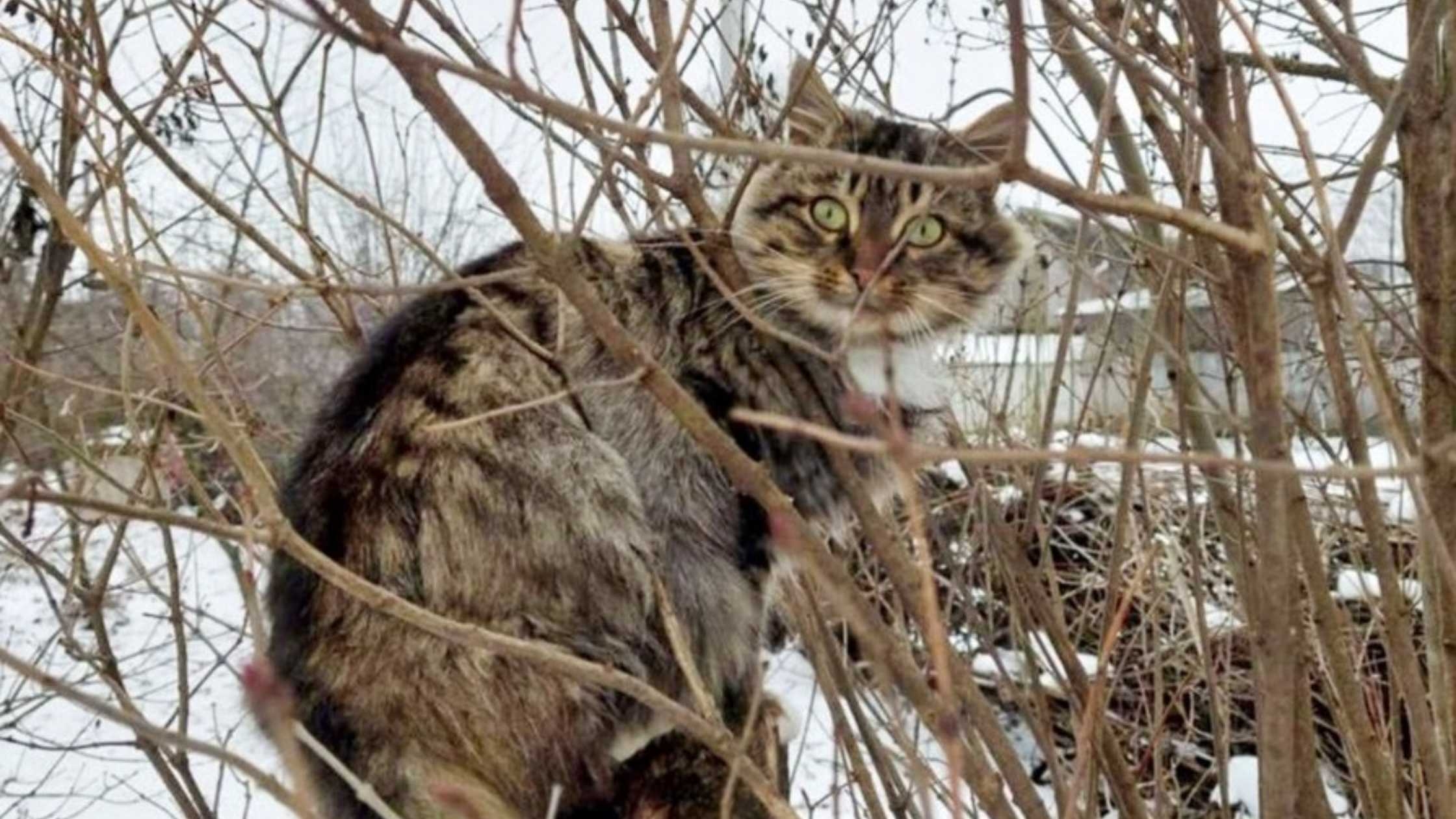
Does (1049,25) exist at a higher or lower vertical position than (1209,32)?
higher

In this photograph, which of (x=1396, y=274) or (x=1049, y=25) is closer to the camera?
(x=1049, y=25)

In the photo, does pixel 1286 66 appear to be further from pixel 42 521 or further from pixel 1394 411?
pixel 42 521

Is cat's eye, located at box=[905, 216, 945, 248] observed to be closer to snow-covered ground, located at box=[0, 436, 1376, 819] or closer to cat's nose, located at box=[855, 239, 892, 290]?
cat's nose, located at box=[855, 239, 892, 290]

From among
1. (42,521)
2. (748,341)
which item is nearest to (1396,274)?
(748,341)

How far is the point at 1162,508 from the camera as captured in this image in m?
4.11

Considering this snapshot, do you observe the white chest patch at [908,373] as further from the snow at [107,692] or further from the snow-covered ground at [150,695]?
the snow at [107,692]

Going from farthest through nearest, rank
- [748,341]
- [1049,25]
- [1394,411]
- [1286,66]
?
1. [1286,66]
2. [748,341]
3. [1049,25]
4. [1394,411]

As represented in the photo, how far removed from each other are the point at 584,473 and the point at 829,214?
0.84 metres

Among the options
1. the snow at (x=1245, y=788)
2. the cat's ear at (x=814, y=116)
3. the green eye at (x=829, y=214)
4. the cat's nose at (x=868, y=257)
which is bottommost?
the snow at (x=1245, y=788)

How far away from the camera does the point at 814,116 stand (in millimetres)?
2955

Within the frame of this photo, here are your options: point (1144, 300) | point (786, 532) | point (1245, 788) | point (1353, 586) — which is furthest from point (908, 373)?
point (1245, 788)

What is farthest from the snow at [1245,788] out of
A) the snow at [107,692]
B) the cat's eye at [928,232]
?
the snow at [107,692]

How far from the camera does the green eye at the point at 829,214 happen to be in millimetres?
2924

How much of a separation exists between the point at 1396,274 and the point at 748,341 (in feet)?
9.23
